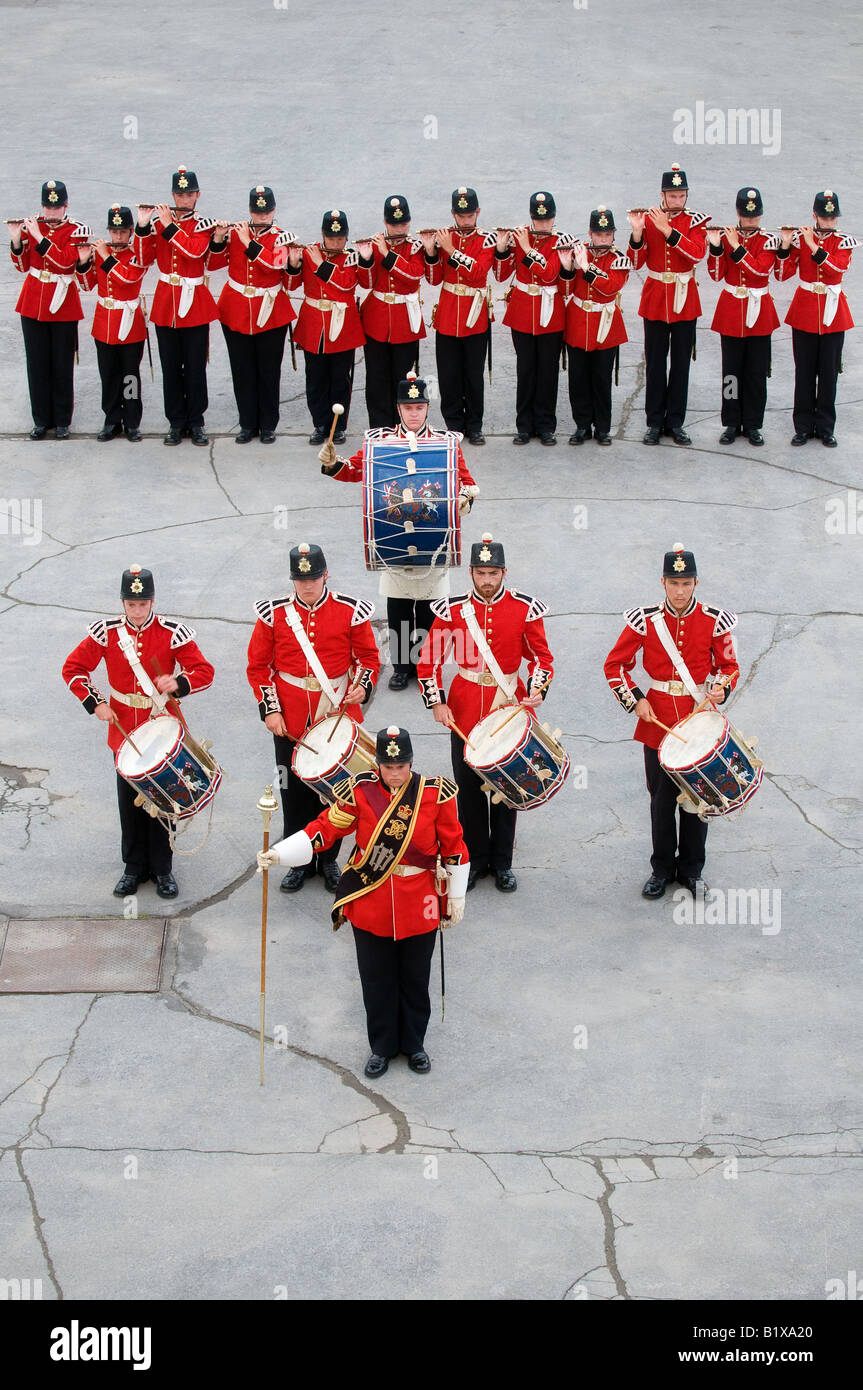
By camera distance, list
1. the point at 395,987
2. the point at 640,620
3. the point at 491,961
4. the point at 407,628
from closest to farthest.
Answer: the point at 395,987
the point at 491,961
the point at 640,620
the point at 407,628

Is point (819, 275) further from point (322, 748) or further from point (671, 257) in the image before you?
point (322, 748)

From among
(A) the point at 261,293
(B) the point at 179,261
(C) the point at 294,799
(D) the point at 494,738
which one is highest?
(B) the point at 179,261

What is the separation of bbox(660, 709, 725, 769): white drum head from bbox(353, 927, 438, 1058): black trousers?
60.8 inches

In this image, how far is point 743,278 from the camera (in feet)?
42.8

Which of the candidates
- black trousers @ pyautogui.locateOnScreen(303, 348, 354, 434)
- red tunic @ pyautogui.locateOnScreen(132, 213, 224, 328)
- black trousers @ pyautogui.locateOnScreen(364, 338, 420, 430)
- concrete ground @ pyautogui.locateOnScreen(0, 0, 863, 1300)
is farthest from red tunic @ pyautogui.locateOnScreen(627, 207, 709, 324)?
red tunic @ pyautogui.locateOnScreen(132, 213, 224, 328)

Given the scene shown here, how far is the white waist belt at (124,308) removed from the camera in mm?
13203

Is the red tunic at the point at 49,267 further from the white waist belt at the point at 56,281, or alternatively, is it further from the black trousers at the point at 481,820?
the black trousers at the point at 481,820

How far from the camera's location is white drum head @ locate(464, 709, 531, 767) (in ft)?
26.7

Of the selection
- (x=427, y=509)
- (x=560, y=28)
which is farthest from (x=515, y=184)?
(x=427, y=509)

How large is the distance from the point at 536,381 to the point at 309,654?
5781mm

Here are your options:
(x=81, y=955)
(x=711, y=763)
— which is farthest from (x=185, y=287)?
(x=711, y=763)

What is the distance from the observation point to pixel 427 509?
30.2 ft

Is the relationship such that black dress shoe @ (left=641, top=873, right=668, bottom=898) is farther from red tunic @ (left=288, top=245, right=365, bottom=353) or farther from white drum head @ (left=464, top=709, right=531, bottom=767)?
red tunic @ (left=288, top=245, right=365, bottom=353)

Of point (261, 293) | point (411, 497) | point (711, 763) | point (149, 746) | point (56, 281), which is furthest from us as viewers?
point (56, 281)
